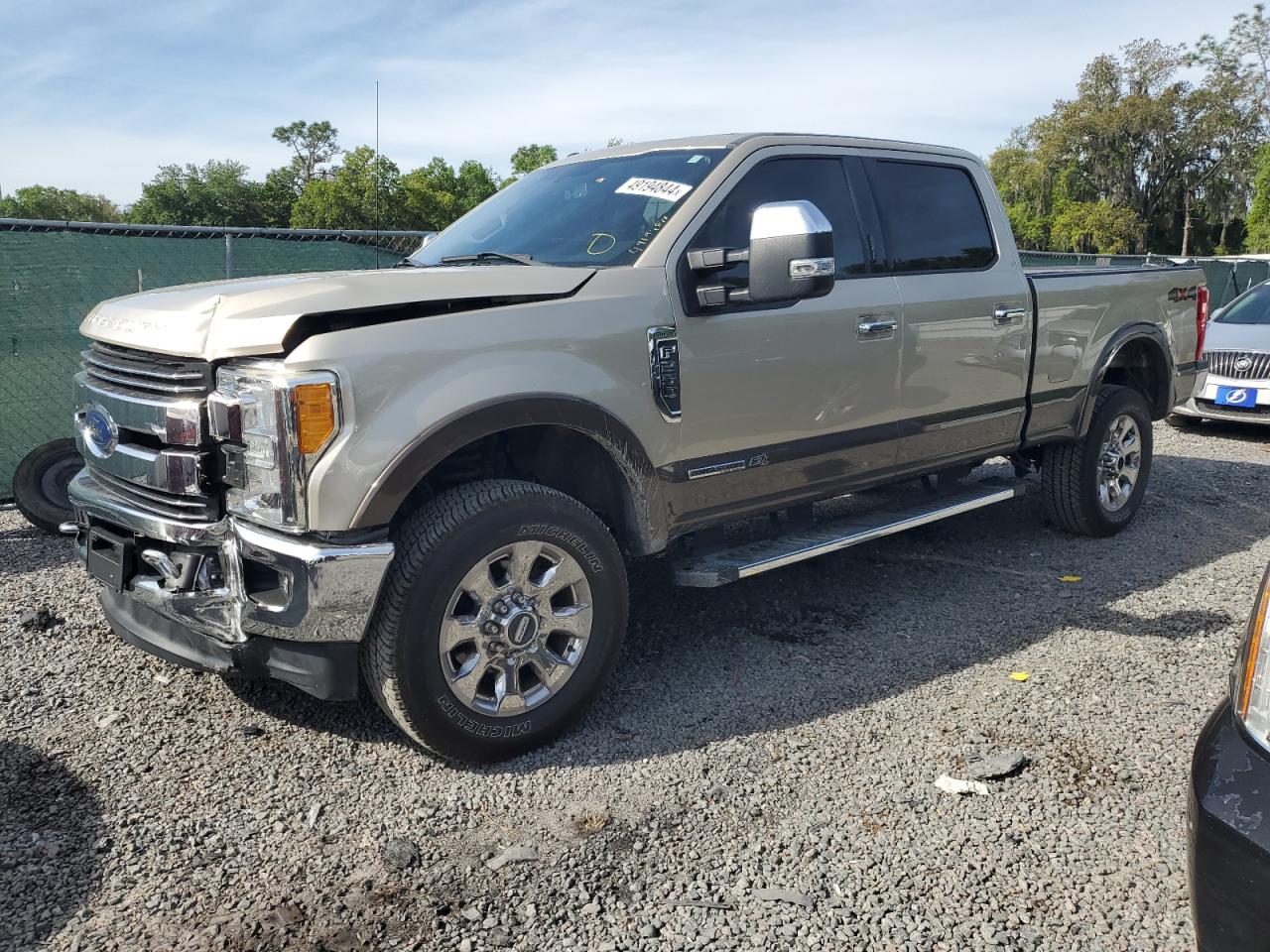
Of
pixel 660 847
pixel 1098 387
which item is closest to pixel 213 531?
pixel 660 847

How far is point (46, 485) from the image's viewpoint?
19.0 ft

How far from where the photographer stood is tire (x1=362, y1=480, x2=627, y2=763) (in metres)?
3.02

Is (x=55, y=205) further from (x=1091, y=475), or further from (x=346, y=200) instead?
(x=1091, y=475)

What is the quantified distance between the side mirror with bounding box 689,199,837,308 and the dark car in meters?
1.80

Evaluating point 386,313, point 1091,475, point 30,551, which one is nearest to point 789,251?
point 386,313

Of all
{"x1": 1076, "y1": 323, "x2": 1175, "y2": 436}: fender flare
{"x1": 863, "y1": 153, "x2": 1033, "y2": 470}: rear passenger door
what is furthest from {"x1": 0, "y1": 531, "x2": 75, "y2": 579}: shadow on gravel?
{"x1": 1076, "y1": 323, "x2": 1175, "y2": 436}: fender flare

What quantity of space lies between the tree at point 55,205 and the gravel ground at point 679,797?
347 ft

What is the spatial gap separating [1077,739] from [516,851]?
77.1 inches

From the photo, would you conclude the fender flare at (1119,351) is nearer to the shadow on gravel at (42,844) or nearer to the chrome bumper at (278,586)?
the chrome bumper at (278,586)

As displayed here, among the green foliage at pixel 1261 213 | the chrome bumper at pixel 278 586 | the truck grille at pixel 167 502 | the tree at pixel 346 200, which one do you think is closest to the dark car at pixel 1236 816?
the chrome bumper at pixel 278 586

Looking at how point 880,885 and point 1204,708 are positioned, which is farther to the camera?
point 1204,708

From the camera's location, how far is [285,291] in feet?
9.80

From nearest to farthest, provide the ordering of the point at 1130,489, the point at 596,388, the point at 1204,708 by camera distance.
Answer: the point at 596,388
the point at 1204,708
the point at 1130,489

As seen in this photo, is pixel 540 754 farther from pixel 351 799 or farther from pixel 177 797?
pixel 177 797
